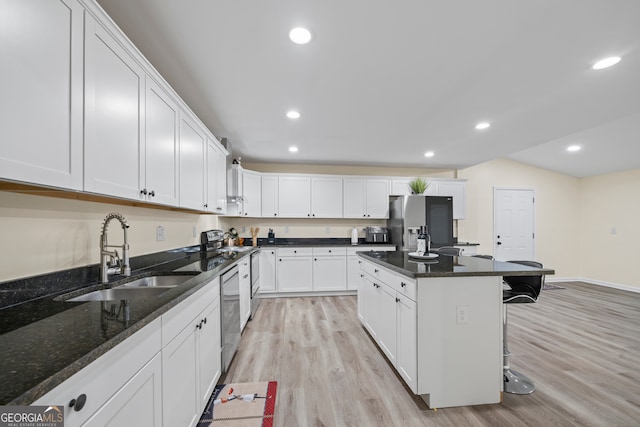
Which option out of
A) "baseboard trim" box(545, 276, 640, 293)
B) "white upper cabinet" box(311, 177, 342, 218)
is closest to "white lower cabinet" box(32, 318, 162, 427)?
"white upper cabinet" box(311, 177, 342, 218)

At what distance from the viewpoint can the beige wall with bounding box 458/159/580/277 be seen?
18.7 ft

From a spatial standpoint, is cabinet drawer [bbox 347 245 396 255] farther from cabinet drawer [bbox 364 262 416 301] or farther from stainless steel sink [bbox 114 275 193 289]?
stainless steel sink [bbox 114 275 193 289]

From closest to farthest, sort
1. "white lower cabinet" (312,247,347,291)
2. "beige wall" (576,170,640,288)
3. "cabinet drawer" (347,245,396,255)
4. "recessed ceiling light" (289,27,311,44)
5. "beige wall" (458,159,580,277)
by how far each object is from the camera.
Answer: "recessed ceiling light" (289,27,311,44)
"white lower cabinet" (312,247,347,291)
"cabinet drawer" (347,245,396,255)
"beige wall" (576,170,640,288)
"beige wall" (458,159,580,277)

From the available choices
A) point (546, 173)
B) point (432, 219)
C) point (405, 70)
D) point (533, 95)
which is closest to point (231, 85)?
point (405, 70)

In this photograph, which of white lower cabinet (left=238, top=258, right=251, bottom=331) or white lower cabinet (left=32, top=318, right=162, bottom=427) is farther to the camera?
white lower cabinet (left=238, top=258, right=251, bottom=331)

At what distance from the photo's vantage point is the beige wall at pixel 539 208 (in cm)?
569

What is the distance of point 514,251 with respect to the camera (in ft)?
→ 18.8

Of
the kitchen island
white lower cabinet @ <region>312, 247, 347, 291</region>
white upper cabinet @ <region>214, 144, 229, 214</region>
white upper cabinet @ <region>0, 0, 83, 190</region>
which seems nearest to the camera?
white upper cabinet @ <region>0, 0, 83, 190</region>

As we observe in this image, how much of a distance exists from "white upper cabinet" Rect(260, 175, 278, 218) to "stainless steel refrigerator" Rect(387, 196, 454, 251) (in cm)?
229

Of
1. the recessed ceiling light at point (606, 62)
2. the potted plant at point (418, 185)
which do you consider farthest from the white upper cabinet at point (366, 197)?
the recessed ceiling light at point (606, 62)

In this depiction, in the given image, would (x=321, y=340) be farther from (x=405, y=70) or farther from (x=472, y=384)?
(x=405, y=70)

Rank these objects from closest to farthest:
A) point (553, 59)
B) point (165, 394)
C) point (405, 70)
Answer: point (165, 394), point (553, 59), point (405, 70)

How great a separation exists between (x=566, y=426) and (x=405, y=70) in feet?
8.90

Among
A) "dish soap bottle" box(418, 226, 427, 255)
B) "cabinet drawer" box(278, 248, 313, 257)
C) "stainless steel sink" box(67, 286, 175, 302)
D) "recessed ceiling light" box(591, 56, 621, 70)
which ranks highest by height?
"recessed ceiling light" box(591, 56, 621, 70)
